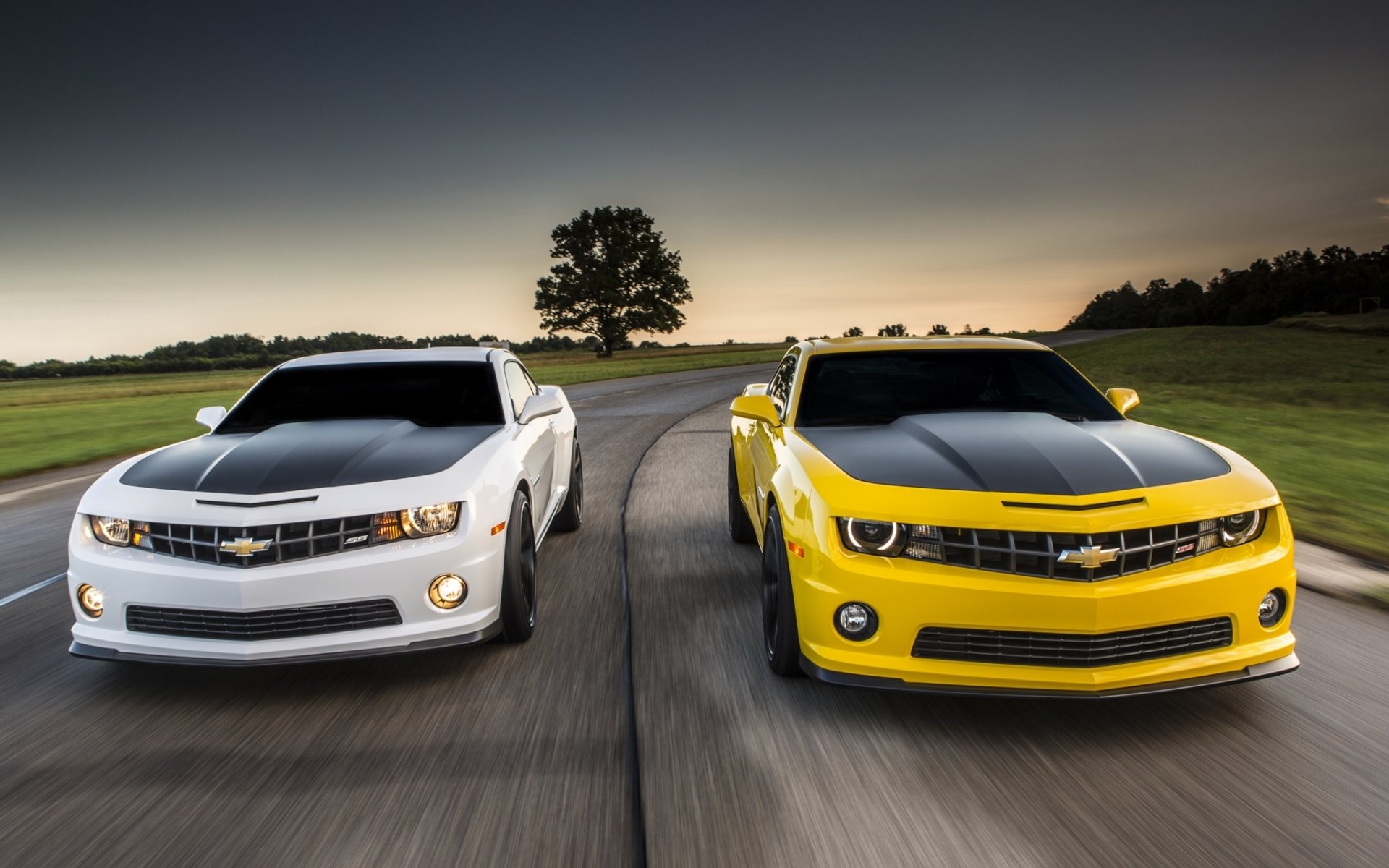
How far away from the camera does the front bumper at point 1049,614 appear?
2.80 metres

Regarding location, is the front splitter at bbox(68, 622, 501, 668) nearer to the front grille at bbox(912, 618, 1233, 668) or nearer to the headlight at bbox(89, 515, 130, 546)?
the headlight at bbox(89, 515, 130, 546)

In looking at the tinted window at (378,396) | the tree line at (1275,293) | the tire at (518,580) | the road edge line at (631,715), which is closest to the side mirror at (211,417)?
the tinted window at (378,396)

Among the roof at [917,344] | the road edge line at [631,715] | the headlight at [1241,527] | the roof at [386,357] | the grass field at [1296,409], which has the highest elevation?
the roof at [386,357]

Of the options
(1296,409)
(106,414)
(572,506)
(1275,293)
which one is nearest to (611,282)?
(106,414)

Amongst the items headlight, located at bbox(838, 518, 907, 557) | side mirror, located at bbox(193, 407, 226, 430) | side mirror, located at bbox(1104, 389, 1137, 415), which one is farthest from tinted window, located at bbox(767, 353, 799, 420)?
side mirror, located at bbox(193, 407, 226, 430)

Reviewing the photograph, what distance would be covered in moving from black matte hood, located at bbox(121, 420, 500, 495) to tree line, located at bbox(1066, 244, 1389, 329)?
92.9 m

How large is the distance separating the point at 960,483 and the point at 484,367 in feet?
10.9

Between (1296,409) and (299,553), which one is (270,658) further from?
(1296,409)

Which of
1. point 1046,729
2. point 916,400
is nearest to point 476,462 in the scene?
point 916,400

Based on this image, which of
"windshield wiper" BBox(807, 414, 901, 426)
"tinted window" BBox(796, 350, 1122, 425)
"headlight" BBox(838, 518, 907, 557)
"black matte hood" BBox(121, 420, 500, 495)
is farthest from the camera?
"tinted window" BBox(796, 350, 1122, 425)

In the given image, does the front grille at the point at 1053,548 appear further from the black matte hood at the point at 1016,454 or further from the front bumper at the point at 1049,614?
the black matte hood at the point at 1016,454

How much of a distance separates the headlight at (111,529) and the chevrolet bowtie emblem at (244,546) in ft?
1.68

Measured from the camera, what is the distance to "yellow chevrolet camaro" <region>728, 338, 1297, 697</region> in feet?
9.27

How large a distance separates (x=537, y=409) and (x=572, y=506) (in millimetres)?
1603
